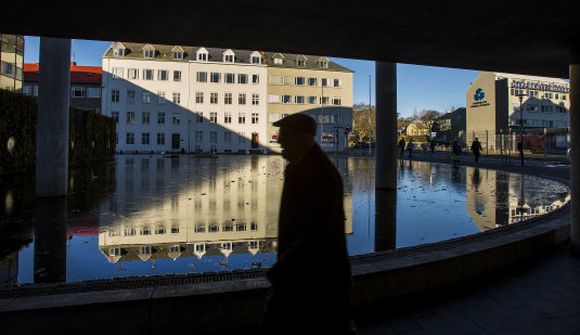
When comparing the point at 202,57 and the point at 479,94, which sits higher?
the point at 202,57

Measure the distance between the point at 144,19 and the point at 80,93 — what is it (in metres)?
72.4

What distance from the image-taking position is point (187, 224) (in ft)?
27.3

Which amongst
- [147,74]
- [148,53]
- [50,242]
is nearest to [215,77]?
[147,74]

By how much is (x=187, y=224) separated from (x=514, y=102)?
79.1m

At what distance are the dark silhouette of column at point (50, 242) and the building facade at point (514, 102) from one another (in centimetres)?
7342

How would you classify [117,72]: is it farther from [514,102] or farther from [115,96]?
[514,102]

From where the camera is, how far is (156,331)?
3.47 meters

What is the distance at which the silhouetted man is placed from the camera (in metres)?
2.15

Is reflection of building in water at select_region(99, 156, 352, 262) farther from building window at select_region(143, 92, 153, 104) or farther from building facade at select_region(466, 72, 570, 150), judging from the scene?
building facade at select_region(466, 72, 570, 150)

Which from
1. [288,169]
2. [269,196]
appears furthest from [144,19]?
[269,196]

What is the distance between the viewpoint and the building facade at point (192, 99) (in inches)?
2440

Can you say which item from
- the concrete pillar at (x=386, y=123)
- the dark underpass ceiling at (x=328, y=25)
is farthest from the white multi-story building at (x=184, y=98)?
the dark underpass ceiling at (x=328, y=25)

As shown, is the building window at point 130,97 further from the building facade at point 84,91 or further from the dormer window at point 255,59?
the dormer window at point 255,59

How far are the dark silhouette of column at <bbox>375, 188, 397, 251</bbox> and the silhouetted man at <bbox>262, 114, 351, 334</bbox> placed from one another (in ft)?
14.3
